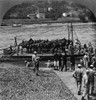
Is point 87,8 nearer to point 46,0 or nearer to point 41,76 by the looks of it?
point 46,0

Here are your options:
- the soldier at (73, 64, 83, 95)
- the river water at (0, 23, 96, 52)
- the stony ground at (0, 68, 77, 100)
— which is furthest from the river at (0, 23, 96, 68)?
the soldier at (73, 64, 83, 95)

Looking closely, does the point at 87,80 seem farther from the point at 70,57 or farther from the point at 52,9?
the point at 70,57

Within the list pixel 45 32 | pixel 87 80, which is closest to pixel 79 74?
pixel 87 80

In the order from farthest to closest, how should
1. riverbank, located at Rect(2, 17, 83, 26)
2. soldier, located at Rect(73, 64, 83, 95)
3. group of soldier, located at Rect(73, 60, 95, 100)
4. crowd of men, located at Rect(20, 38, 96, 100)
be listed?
crowd of men, located at Rect(20, 38, 96, 100) < riverbank, located at Rect(2, 17, 83, 26) < soldier, located at Rect(73, 64, 83, 95) < group of soldier, located at Rect(73, 60, 95, 100)

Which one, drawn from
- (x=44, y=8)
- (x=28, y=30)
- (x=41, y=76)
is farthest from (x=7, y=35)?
(x=41, y=76)

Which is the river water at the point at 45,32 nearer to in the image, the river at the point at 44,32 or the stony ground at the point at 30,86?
the river at the point at 44,32

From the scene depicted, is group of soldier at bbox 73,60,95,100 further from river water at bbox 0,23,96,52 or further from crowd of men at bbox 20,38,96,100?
river water at bbox 0,23,96,52
